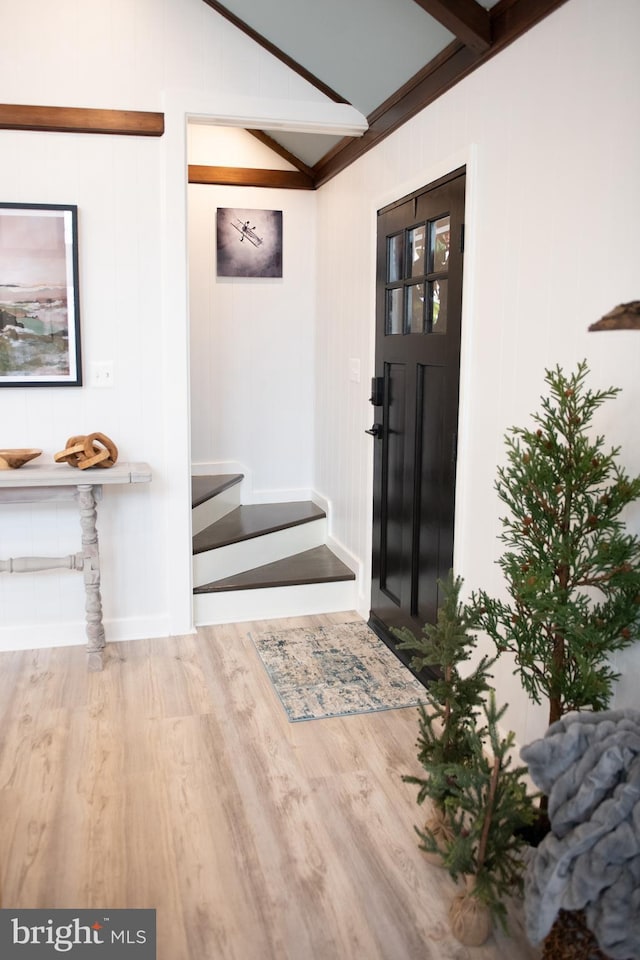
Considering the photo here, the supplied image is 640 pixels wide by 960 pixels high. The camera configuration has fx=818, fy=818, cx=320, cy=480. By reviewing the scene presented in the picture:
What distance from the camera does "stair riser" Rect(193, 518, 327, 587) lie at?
4148 mm

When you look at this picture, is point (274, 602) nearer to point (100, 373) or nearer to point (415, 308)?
point (100, 373)

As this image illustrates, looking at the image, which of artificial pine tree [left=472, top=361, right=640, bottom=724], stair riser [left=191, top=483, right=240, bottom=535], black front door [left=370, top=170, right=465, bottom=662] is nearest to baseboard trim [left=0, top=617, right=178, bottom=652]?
stair riser [left=191, top=483, right=240, bottom=535]

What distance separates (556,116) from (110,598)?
279 centimetres

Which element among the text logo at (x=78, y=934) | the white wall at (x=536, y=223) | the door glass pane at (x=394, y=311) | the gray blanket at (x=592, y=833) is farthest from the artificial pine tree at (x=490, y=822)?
the door glass pane at (x=394, y=311)

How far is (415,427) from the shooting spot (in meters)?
3.42

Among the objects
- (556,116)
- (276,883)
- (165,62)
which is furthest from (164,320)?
(276,883)

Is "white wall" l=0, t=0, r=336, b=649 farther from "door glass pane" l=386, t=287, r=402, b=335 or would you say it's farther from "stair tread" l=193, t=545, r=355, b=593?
"door glass pane" l=386, t=287, r=402, b=335

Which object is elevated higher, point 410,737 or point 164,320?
point 164,320

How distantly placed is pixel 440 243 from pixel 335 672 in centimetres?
181

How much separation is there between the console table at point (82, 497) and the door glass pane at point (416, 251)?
55.2 inches

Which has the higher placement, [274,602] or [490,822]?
[490,822]

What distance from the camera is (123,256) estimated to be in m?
3.68

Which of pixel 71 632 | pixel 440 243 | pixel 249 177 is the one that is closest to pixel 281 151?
pixel 249 177

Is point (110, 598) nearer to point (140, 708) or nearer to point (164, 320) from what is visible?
point (140, 708)
